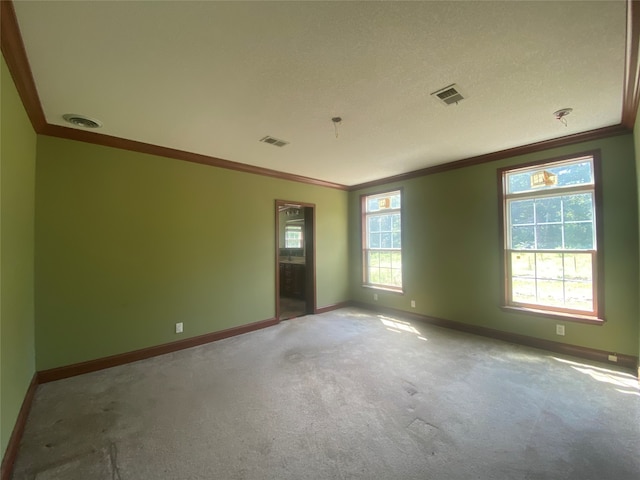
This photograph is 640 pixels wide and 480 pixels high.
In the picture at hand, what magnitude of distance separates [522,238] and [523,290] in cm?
70

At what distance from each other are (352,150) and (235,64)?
6.50ft

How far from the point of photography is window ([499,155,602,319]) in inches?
125

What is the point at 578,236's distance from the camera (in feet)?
10.6

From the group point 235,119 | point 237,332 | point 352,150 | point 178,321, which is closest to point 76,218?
point 178,321

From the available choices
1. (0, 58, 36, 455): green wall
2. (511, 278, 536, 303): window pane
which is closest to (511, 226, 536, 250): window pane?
(511, 278, 536, 303): window pane

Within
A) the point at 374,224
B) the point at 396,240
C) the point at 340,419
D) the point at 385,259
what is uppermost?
the point at 374,224

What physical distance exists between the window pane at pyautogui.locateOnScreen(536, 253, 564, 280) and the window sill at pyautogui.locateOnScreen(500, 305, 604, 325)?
439 millimetres

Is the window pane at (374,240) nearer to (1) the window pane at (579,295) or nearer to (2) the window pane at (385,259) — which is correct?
(2) the window pane at (385,259)

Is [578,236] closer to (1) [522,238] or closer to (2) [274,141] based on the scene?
(1) [522,238]

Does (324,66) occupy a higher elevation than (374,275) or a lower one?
higher

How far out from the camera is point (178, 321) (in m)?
3.51

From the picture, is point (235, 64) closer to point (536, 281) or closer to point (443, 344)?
point (443, 344)

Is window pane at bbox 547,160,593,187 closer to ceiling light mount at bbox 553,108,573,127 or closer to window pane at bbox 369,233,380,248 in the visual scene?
ceiling light mount at bbox 553,108,573,127

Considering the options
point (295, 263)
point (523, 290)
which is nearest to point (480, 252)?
point (523, 290)
